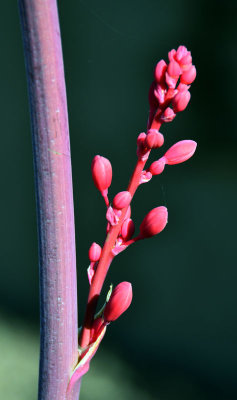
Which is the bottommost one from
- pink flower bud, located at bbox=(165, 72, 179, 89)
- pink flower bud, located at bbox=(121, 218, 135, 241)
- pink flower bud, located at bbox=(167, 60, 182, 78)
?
pink flower bud, located at bbox=(121, 218, 135, 241)

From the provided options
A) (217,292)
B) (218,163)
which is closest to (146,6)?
(218,163)

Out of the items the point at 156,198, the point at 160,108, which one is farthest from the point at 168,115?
the point at 156,198

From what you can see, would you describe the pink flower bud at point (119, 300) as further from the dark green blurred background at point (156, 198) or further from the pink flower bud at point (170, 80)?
the dark green blurred background at point (156, 198)

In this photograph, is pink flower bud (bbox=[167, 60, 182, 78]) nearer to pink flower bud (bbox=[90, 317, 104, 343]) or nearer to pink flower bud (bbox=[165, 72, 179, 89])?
pink flower bud (bbox=[165, 72, 179, 89])

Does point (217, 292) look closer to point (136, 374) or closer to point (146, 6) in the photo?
point (136, 374)

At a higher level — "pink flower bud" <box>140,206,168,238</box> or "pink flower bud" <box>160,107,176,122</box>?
"pink flower bud" <box>160,107,176,122</box>

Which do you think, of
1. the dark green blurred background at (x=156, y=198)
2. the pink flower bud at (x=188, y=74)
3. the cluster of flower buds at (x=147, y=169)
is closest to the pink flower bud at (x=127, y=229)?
the cluster of flower buds at (x=147, y=169)

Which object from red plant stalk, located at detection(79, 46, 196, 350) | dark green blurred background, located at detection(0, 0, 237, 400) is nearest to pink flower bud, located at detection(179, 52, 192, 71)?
red plant stalk, located at detection(79, 46, 196, 350)

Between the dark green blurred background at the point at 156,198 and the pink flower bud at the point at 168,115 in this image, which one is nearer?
the pink flower bud at the point at 168,115
